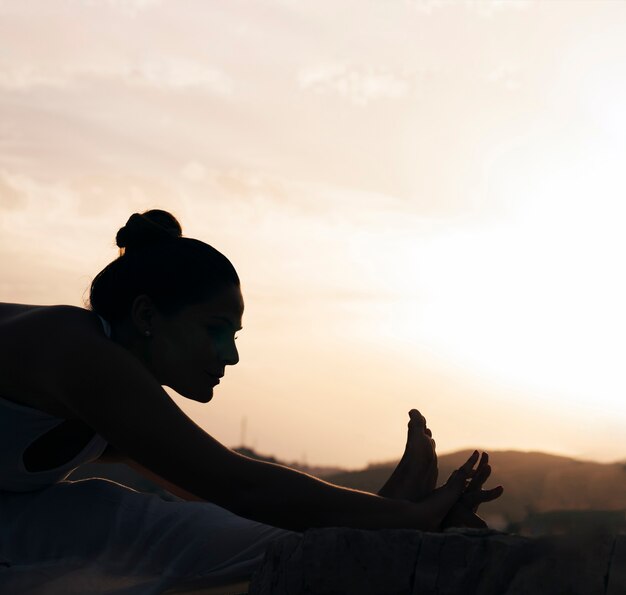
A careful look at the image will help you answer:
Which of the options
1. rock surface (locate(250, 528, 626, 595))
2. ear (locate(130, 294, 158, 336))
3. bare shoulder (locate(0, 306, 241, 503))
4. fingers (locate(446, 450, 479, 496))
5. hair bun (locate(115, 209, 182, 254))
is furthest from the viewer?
hair bun (locate(115, 209, 182, 254))

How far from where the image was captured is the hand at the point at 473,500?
4.27 meters

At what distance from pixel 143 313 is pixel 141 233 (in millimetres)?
368

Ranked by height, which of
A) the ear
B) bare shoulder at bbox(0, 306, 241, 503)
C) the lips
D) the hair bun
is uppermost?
the hair bun

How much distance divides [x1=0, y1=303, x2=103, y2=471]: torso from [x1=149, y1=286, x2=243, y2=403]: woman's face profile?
27 centimetres

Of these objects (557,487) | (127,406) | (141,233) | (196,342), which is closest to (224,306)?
(196,342)

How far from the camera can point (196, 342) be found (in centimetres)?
439

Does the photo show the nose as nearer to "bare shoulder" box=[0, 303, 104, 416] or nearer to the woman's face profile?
the woman's face profile

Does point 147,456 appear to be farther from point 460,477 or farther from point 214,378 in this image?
point 460,477

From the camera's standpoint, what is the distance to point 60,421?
4367 mm

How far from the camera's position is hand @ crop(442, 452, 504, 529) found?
427 centimetres

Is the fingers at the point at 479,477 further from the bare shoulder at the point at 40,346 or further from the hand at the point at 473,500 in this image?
the bare shoulder at the point at 40,346

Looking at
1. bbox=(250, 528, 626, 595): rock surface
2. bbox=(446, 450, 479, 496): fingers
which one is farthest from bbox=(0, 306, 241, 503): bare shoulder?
bbox=(446, 450, 479, 496): fingers

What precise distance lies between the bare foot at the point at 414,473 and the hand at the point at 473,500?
0.42 ft

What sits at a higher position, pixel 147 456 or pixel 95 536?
pixel 147 456
